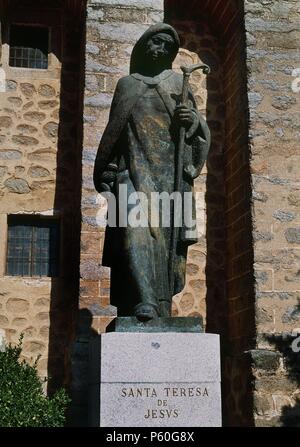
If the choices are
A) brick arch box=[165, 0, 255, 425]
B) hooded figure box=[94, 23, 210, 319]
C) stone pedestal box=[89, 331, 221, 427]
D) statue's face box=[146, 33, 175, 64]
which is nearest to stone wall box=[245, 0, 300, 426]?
brick arch box=[165, 0, 255, 425]

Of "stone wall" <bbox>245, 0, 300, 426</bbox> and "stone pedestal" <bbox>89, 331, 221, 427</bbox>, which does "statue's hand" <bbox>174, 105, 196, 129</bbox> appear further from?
"stone wall" <bbox>245, 0, 300, 426</bbox>

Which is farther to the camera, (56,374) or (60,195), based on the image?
(60,195)

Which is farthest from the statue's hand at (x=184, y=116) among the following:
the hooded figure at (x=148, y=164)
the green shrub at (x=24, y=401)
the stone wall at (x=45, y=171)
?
the stone wall at (x=45, y=171)

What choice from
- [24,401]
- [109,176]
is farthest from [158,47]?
[24,401]

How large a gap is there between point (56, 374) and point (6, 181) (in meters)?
2.18

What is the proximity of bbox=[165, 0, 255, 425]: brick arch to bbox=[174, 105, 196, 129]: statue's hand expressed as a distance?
8.70 feet

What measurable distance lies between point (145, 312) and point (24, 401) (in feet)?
6.41

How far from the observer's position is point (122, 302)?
14.5ft

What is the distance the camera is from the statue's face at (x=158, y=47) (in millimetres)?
4645

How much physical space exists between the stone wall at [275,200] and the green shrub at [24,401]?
6.20 feet

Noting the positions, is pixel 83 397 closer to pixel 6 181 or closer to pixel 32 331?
pixel 32 331

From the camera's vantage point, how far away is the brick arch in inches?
272
